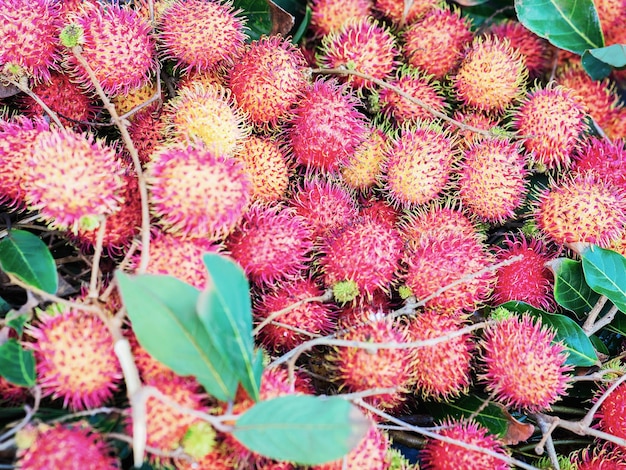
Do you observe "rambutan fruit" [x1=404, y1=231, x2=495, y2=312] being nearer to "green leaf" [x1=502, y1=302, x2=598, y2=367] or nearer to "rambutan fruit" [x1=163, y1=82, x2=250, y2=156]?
"green leaf" [x1=502, y1=302, x2=598, y2=367]

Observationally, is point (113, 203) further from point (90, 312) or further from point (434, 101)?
point (434, 101)

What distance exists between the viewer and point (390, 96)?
156 cm

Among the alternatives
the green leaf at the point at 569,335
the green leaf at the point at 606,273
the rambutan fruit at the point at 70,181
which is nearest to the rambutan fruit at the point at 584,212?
the green leaf at the point at 606,273

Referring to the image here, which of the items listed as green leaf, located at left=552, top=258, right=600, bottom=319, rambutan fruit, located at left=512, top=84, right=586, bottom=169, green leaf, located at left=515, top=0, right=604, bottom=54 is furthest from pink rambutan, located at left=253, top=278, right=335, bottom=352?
green leaf, located at left=515, top=0, right=604, bottom=54

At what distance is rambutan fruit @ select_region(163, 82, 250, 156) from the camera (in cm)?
126

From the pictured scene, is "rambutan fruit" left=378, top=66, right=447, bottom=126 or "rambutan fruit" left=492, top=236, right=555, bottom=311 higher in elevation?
"rambutan fruit" left=378, top=66, right=447, bottom=126

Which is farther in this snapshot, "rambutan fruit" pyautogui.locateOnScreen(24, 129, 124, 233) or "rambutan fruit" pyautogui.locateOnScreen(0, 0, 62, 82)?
"rambutan fruit" pyautogui.locateOnScreen(0, 0, 62, 82)

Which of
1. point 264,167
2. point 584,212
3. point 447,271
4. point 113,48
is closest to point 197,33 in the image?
point 113,48

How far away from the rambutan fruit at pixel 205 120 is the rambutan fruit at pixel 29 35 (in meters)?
0.28

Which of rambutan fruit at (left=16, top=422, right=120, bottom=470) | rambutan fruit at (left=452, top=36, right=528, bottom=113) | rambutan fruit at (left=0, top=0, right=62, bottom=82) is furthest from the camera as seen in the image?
rambutan fruit at (left=452, top=36, right=528, bottom=113)

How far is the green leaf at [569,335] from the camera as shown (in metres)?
1.39

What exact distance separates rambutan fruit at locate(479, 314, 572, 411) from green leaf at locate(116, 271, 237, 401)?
0.60 m

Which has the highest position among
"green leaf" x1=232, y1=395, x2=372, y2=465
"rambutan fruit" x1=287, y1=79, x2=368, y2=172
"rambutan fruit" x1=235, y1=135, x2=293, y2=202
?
"rambutan fruit" x1=287, y1=79, x2=368, y2=172

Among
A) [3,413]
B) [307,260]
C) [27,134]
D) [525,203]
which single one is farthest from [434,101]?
[3,413]
